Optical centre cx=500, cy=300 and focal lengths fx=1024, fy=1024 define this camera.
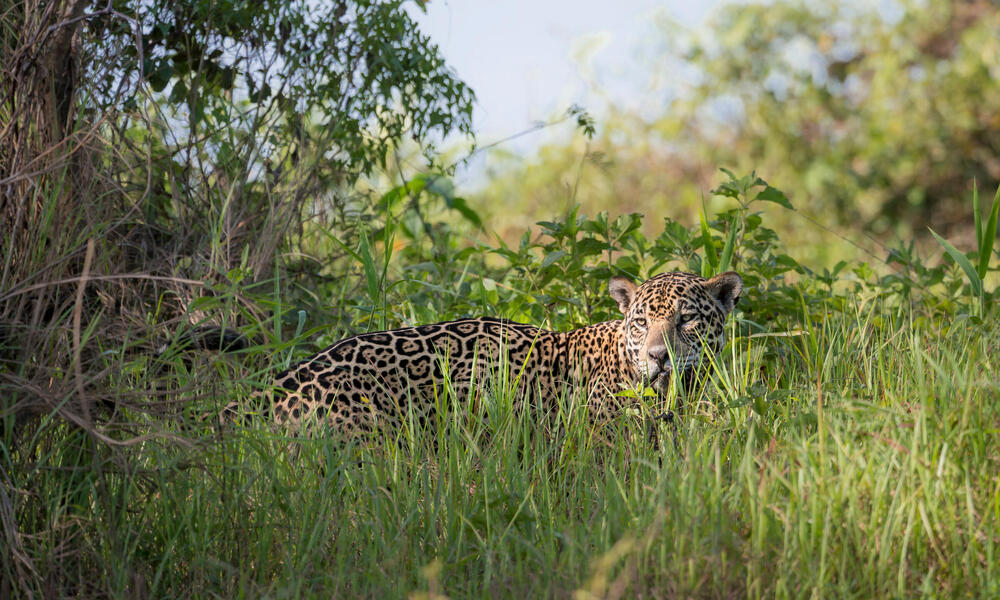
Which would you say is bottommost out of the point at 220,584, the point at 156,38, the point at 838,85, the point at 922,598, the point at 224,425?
the point at 220,584

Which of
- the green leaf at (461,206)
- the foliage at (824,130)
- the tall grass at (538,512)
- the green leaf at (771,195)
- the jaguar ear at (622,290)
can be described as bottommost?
the tall grass at (538,512)

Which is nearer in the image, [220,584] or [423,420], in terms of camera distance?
[220,584]

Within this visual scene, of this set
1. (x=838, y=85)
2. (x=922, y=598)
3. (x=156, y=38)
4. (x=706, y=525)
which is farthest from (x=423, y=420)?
(x=838, y=85)

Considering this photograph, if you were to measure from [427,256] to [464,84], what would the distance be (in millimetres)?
1563

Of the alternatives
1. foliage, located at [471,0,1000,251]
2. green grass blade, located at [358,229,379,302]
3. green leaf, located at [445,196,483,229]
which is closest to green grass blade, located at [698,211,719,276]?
green grass blade, located at [358,229,379,302]

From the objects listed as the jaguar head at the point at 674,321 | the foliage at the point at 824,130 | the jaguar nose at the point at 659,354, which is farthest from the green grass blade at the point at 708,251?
the foliage at the point at 824,130

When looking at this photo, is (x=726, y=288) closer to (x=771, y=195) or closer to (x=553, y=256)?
(x=771, y=195)

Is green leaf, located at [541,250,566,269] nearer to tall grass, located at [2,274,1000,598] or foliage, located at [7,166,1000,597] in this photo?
foliage, located at [7,166,1000,597]

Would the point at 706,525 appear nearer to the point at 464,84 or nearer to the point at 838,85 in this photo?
the point at 464,84

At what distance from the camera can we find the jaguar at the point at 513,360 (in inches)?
194

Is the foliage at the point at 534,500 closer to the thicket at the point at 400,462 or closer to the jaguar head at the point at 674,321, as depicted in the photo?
the thicket at the point at 400,462

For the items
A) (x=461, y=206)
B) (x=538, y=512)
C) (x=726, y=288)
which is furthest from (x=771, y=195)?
(x=461, y=206)

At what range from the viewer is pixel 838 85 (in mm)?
16281

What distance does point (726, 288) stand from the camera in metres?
5.31
